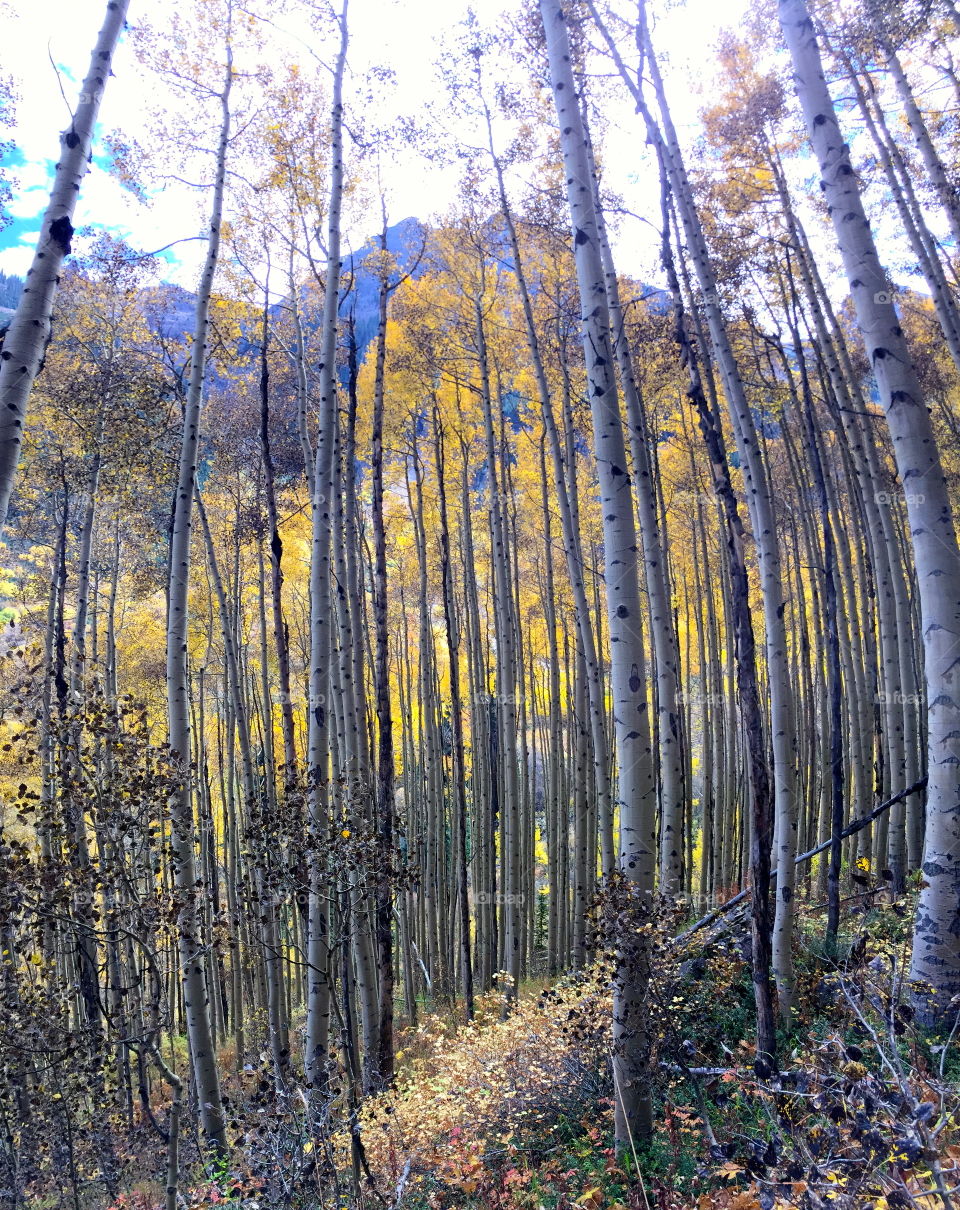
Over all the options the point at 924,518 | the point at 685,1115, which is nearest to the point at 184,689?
the point at 685,1115

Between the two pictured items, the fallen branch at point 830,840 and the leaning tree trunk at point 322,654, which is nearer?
the leaning tree trunk at point 322,654

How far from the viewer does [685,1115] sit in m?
3.55

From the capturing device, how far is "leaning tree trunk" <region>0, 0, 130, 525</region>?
3.13 meters

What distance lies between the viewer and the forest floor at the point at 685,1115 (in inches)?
68.9

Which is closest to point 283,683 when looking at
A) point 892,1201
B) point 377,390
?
point 377,390

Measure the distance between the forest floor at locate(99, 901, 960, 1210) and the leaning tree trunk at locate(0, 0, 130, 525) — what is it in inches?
138

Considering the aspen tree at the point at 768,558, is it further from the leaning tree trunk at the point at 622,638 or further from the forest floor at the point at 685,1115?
the leaning tree trunk at the point at 622,638

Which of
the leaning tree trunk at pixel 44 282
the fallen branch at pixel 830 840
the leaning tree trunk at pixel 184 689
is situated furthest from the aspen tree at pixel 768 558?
the leaning tree trunk at pixel 184 689

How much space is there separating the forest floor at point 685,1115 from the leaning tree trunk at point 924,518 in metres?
0.36

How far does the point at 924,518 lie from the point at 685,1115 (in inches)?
130

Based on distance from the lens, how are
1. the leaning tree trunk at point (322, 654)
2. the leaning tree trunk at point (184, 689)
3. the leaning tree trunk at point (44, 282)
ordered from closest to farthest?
the leaning tree trunk at point (44, 282)
the leaning tree trunk at point (322, 654)
the leaning tree trunk at point (184, 689)

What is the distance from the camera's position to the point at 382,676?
7.03 m

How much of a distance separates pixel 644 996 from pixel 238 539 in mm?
9521

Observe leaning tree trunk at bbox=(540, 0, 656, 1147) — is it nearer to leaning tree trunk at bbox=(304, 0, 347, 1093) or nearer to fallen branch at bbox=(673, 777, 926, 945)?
leaning tree trunk at bbox=(304, 0, 347, 1093)
